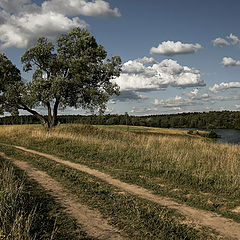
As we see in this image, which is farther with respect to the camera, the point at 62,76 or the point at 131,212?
the point at 62,76

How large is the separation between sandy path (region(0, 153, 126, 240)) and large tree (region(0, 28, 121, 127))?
19.3m

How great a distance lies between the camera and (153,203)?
7.88 meters

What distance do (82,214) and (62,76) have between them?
82.6 ft

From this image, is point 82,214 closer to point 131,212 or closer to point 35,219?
point 35,219

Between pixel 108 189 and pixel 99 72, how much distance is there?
76.1 ft

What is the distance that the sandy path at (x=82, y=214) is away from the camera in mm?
5582

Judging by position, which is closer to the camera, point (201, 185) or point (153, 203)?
point (153, 203)

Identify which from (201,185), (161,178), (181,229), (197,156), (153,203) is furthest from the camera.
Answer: (197,156)

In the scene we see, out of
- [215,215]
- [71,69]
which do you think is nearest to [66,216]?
[215,215]

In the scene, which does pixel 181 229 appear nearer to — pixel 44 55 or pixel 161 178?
pixel 161 178

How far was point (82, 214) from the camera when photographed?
6.59 metres

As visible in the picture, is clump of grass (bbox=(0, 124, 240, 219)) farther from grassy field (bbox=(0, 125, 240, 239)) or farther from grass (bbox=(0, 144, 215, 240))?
grass (bbox=(0, 144, 215, 240))

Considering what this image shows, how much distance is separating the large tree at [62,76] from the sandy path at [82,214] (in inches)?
761

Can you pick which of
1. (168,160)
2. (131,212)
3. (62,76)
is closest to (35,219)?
(131,212)
